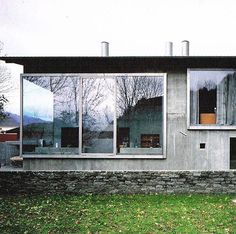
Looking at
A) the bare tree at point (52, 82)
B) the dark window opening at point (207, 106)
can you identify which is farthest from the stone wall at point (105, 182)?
the bare tree at point (52, 82)

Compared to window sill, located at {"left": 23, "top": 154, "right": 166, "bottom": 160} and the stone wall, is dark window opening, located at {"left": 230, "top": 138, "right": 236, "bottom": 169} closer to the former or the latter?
the stone wall

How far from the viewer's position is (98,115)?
45.9 ft

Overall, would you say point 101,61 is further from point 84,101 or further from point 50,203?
point 50,203

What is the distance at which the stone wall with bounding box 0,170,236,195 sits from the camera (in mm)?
11852

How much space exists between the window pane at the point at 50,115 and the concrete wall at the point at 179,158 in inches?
18.1

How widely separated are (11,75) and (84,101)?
78.6ft

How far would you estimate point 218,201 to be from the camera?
425 inches

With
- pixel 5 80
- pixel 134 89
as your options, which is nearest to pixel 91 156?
pixel 134 89

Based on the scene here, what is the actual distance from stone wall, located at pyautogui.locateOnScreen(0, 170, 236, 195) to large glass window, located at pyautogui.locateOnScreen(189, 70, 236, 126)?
2752 millimetres
